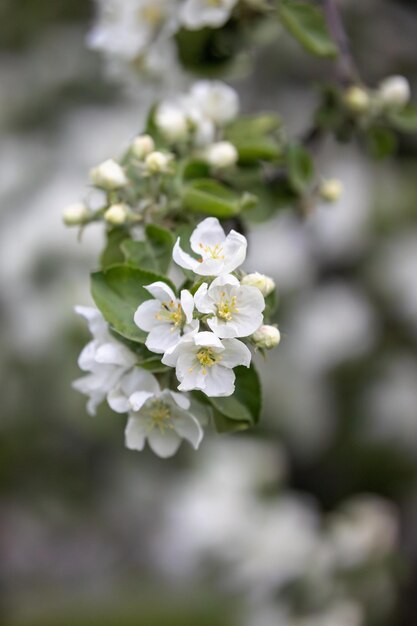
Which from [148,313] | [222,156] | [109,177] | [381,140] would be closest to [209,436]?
[381,140]

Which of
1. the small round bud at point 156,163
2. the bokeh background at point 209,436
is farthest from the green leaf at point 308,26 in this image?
the bokeh background at point 209,436

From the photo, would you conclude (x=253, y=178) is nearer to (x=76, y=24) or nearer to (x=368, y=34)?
(x=368, y=34)

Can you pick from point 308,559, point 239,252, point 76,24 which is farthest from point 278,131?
point 76,24

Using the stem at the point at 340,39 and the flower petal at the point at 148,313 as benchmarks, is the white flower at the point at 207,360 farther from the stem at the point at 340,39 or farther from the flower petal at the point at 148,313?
the stem at the point at 340,39

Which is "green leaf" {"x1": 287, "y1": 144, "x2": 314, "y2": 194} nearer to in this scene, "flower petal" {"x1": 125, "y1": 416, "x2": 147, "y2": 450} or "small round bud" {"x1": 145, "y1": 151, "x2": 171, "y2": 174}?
"small round bud" {"x1": 145, "y1": 151, "x2": 171, "y2": 174}

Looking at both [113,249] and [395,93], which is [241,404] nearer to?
[113,249]
